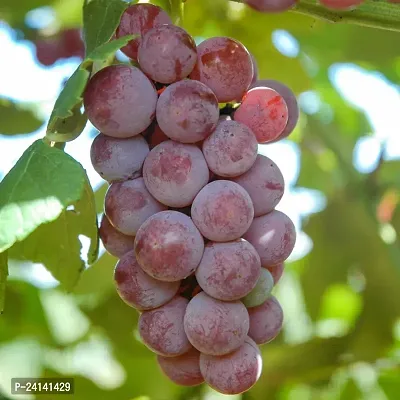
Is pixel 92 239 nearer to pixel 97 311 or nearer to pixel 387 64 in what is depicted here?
pixel 97 311

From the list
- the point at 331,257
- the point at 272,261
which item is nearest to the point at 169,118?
the point at 272,261

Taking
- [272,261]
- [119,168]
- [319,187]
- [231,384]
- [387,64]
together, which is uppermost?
[387,64]

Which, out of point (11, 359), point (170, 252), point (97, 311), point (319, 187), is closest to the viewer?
point (170, 252)

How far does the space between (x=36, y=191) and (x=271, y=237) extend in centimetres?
26

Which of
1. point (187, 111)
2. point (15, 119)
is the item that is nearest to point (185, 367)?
point (187, 111)

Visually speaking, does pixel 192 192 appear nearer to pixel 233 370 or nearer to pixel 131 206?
pixel 131 206

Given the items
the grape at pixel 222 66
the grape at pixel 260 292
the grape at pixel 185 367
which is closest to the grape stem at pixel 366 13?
the grape at pixel 222 66

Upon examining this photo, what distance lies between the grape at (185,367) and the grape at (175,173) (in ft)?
0.63

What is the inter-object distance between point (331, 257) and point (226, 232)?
82 centimetres

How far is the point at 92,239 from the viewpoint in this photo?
83 centimetres

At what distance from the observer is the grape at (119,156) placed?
0.72 metres

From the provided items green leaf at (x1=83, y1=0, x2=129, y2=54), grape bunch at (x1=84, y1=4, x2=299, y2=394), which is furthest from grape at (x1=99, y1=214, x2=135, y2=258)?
green leaf at (x1=83, y1=0, x2=129, y2=54)

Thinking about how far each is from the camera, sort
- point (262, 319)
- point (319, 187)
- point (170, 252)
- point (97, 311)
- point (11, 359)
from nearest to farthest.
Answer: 1. point (170, 252)
2. point (262, 319)
3. point (97, 311)
4. point (11, 359)
5. point (319, 187)

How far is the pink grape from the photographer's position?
0.74m
